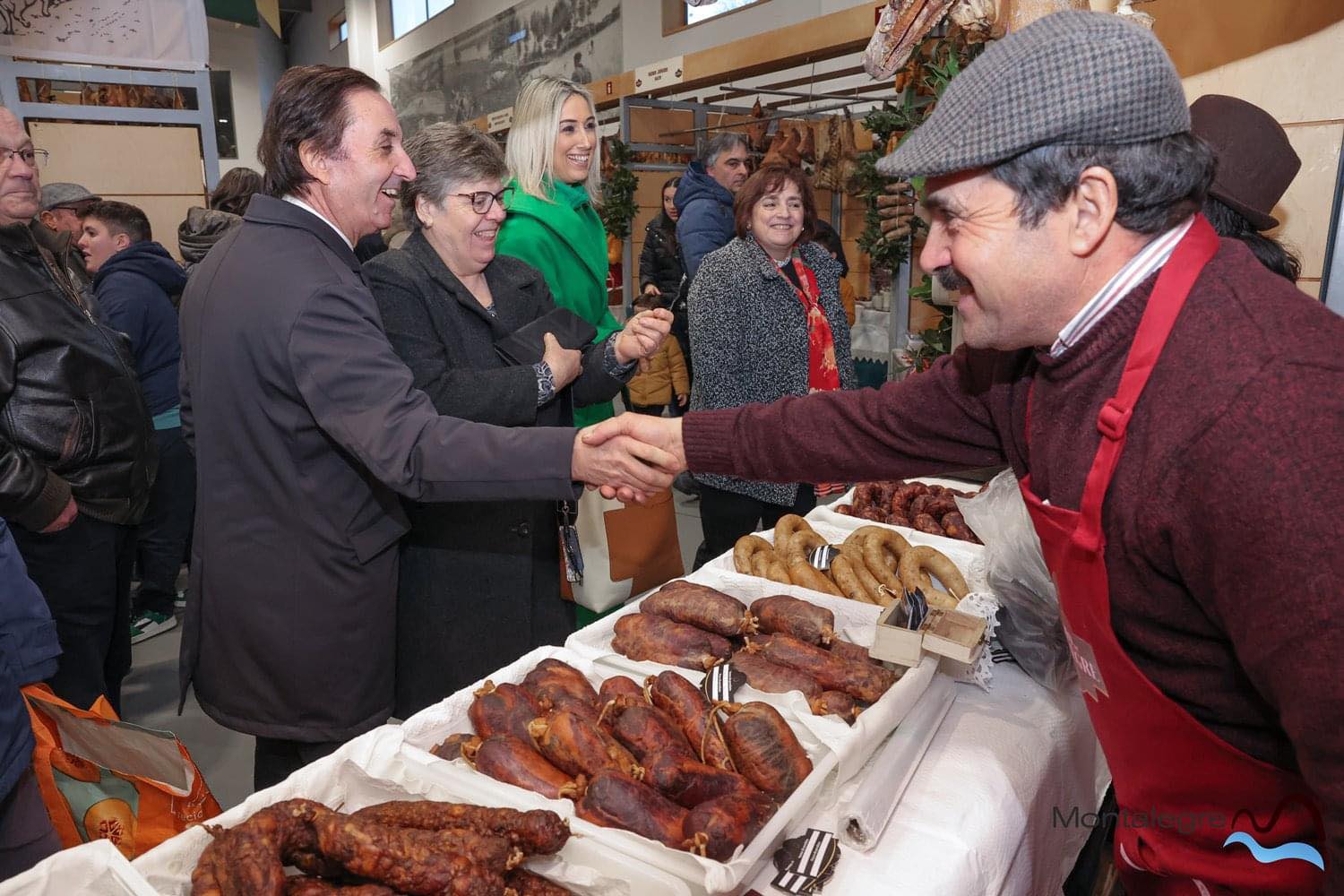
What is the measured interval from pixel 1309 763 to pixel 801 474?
→ 1.03 metres

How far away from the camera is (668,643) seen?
1.79 meters

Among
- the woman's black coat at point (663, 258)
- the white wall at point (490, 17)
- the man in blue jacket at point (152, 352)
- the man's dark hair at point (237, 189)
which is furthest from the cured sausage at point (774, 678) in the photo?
the white wall at point (490, 17)

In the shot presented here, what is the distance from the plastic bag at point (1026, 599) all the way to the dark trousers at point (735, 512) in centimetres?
154

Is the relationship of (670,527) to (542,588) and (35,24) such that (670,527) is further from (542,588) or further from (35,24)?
(35,24)

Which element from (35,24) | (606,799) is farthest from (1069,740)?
(35,24)

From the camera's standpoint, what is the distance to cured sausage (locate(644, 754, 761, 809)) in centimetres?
137

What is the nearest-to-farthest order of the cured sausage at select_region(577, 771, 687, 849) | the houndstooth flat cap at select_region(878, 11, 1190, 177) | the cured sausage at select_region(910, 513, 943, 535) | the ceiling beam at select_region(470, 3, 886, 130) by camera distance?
the houndstooth flat cap at select_region(878, 11, 1190, 177) < the cured sausage at select_region(577, 771, 687, 849) < the cured sausage at select_region(910, 513, 943, 535) < the ceiling beam at select_region(470, 3, 886, 130)

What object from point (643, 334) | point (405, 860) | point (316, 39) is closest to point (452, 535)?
point (643, 334)

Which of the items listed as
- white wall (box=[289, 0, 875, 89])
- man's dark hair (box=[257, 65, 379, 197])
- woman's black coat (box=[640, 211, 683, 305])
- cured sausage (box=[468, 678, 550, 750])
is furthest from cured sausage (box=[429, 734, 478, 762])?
white wall (box=[289, 0, 875, 89])

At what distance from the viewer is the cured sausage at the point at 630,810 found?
1.27 metres

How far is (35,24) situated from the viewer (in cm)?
521

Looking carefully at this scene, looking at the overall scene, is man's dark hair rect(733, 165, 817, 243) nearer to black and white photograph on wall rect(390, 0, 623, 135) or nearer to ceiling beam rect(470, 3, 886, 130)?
ceiling beam rect(470, 3, 886, 130)

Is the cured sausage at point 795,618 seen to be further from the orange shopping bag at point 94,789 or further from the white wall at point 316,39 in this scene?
the white wall at point 316,39

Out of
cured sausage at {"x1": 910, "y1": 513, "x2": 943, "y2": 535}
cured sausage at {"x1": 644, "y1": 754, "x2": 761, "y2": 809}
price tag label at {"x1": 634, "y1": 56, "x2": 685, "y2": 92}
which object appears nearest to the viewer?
cured sausage at {"x1": 644, "y1": 754, "x2": 761, "y2": 809}
